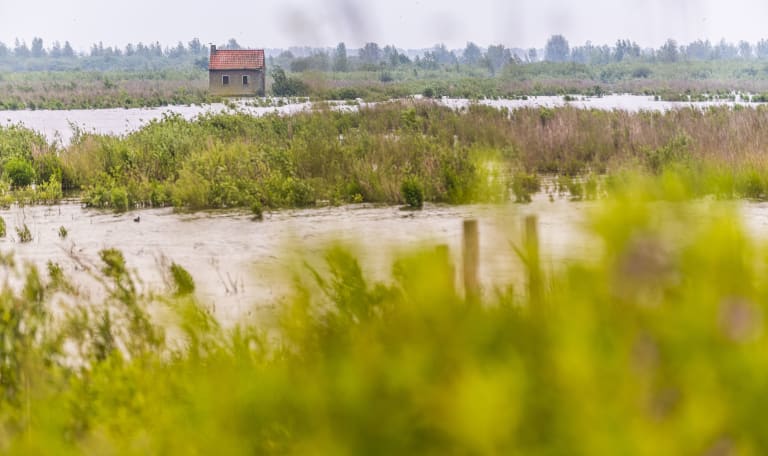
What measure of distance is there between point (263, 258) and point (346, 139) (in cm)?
898

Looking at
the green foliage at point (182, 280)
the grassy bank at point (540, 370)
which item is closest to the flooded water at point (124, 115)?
the green foliage at point (182, 280)

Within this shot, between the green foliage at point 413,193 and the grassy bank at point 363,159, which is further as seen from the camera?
the grassy bank at point 363,159

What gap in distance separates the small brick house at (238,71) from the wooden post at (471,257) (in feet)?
161

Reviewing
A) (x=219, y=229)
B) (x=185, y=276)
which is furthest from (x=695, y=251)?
(x=219, y=229)

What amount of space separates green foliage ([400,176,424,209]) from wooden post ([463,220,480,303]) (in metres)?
9.58

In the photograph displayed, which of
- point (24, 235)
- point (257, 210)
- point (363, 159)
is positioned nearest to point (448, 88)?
point (363, 159)

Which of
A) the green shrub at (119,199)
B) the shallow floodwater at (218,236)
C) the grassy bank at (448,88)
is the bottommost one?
the shallow floodwater at (218,236)

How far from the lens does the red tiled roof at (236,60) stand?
50.8 meters

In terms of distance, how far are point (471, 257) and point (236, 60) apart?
5060 cm

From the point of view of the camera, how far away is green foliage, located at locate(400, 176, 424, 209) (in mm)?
12336

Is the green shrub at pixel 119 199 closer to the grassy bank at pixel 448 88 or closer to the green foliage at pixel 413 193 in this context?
the green foliage at pixel 413 193

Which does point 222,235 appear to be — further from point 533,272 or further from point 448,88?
point 448,88

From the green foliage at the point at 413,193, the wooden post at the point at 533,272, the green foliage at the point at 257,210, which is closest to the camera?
the wooden post at the point at 533,272

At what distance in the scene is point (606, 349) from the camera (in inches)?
65.1
